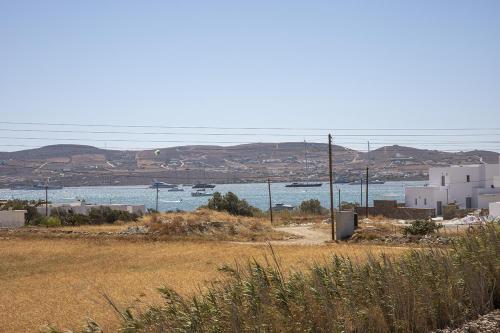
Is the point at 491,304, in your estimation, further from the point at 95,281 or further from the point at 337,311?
the point at 95,281

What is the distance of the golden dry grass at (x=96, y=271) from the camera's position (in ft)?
67.7

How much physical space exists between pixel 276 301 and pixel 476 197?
74815 mm

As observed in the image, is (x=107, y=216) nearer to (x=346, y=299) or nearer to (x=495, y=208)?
(x=495, y=208)

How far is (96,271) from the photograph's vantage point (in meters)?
32.6

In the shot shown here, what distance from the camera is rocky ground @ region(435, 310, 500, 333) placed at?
41.0ft

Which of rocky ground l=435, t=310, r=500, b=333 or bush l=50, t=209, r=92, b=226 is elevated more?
rocky ground l=435, t=310, r=500, b=333

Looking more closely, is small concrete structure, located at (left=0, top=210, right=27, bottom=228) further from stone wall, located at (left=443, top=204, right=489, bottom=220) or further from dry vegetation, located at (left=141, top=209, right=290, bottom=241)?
stone wall, located at (left=443, top=204, right=489, bottom=220)

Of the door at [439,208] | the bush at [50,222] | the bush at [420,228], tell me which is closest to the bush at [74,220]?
the bush at [50,222]

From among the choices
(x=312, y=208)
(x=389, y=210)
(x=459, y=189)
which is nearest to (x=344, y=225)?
(x=389, y=210)

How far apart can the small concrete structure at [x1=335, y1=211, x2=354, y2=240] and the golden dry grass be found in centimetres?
933

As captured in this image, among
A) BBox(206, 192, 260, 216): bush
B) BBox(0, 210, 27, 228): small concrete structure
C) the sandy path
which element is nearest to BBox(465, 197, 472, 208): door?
BBox(206, 192, 260, 216): bush

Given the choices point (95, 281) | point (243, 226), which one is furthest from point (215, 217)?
point (95, 281)

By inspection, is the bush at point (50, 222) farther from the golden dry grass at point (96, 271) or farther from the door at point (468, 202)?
the door at point (468, 202)

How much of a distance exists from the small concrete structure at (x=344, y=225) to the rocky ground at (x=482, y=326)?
36.5 meters
